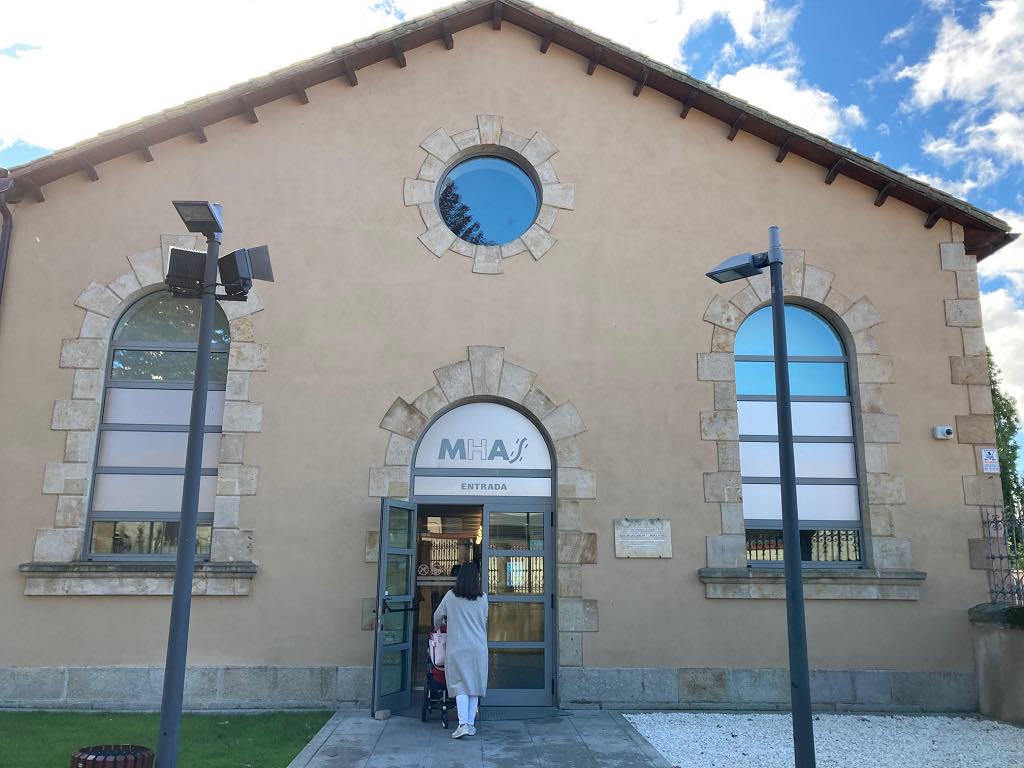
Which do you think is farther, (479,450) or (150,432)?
(479,450)

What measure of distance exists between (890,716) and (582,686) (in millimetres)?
3221

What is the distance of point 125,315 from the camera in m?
8.94

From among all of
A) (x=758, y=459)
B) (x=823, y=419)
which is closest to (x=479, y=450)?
(x=758, y=459)

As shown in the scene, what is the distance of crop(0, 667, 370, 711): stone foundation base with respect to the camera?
783cm

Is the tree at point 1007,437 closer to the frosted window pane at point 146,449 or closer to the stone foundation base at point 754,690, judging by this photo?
the stone foundation base at point 754,690

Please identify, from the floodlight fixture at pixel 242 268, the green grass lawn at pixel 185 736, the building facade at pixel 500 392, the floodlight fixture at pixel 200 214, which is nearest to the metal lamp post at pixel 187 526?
the floodlight fixture at pixel 200 214

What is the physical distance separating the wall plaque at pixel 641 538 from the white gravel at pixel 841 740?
1.62m

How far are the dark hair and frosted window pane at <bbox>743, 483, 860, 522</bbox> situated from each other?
3.26m

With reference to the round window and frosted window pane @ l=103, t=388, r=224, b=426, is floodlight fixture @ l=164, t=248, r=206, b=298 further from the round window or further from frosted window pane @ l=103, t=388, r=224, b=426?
the round window

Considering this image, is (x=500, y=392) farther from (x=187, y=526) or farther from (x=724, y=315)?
(x=187, y=526)

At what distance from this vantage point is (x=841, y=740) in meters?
7.16

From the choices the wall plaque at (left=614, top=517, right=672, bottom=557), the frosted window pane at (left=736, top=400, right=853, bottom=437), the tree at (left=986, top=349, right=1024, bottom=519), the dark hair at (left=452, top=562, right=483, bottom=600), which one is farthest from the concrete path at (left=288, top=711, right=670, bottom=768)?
the tree at (left=986, top=349, right=1024, bottom=519)

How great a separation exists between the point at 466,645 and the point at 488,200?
5.20 meters

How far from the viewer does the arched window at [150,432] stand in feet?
27.7
